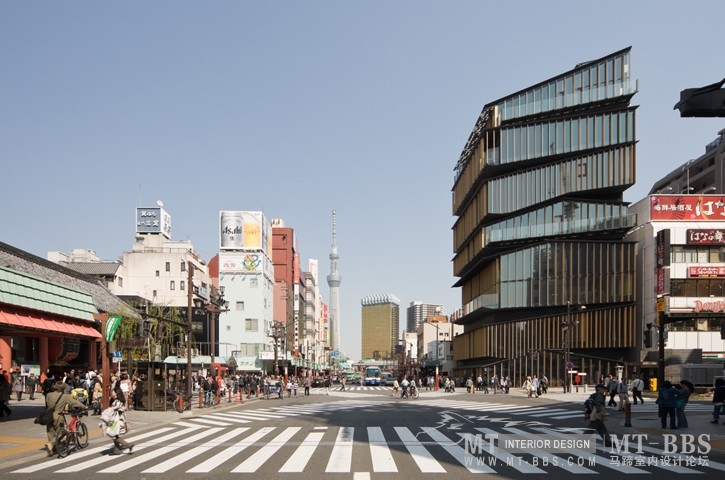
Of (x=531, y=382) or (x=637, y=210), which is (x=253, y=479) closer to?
(x=531, y=382)

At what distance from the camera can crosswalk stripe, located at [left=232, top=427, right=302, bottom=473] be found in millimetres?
15427

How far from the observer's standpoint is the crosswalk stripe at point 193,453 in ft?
51.2

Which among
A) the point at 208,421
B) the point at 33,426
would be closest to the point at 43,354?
the point at 208,421

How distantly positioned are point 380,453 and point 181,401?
61.2 feet

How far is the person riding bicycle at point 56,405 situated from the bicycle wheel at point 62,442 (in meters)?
0.13

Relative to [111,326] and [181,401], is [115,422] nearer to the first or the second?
[111,326]

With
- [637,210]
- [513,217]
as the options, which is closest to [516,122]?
[513,217]

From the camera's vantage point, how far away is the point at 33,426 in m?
25.0

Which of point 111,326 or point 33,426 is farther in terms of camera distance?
point 111,326

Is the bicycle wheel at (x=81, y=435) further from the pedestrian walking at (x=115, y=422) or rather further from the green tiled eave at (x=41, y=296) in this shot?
Result: the green tiled eave at (x=41, y=296)

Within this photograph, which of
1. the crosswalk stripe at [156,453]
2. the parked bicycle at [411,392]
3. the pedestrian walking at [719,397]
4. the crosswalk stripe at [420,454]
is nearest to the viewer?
the crosswalk stripe at [420,454]

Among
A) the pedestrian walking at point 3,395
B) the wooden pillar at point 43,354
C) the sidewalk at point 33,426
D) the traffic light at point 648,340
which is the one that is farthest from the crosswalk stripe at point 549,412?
the wooden pillar at point 43,354

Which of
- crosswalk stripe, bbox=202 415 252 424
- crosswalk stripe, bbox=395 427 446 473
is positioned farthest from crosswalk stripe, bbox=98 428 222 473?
crosswalk stripe, bbox=395 427 446 473

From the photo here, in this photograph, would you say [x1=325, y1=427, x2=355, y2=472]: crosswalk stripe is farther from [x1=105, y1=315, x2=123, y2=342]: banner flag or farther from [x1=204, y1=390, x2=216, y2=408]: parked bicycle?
[x1=204, y1=390, x2=216, y2=408]: parked bicycle
